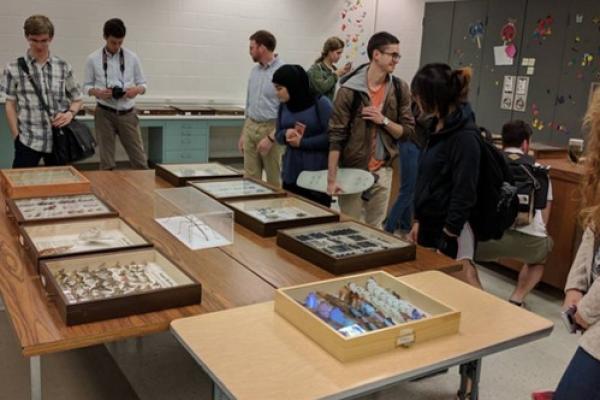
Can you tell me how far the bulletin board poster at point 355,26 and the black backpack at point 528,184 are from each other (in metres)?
4.95

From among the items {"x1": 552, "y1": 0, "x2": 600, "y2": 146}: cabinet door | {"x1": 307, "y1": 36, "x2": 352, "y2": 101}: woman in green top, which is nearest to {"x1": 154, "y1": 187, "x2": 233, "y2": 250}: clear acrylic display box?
{"x1": 307, "y1": 36, "x2": 352, "y2": 101}: woman in green top

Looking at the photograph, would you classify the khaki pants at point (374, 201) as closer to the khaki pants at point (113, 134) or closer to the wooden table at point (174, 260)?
the wooden table at point (174, 260)

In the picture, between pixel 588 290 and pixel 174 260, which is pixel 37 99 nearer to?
pixel 174 260

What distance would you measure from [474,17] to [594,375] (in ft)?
22.7

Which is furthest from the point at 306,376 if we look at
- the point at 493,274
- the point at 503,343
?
the point at 493,274

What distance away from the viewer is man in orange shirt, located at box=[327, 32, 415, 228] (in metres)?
3.04

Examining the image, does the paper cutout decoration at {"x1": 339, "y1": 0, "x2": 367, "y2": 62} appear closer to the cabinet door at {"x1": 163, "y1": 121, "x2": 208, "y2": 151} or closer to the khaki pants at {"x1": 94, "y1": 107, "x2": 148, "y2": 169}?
the cabinet door at {"x1": 163, "y1": 121, "x2": 208, "y2": 151}

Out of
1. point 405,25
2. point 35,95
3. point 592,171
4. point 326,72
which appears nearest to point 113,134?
point 35,95

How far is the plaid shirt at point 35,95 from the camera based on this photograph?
3.65 meters

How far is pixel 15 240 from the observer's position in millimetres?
2115

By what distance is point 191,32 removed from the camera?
6.91 m

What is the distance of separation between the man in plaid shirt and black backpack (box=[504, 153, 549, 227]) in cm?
274

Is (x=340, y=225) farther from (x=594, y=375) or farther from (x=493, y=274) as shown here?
(x=493, y=274)

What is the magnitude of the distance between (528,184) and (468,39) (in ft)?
16.5
